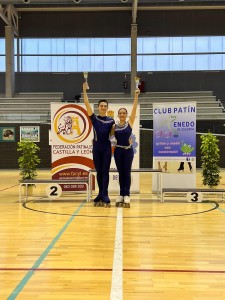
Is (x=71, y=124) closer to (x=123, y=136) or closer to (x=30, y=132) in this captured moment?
(x=123, y=136)

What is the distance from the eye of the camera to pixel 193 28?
27.5 meters

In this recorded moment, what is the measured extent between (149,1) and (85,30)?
5.27 m

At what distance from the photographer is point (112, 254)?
14.0ft

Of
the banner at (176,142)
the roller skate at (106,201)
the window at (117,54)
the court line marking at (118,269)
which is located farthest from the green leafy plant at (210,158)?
the window at (117,54)

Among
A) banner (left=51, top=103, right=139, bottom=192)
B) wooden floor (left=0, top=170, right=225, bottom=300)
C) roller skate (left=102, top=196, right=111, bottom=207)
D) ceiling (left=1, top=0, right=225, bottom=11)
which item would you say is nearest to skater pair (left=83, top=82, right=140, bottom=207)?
roller skate (left=102, top=196, right=111, bottom=207)

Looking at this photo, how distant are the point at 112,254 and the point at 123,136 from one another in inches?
141

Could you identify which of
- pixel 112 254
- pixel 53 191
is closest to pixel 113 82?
pixel 53 191

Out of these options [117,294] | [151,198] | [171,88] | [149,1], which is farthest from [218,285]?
[171,88]

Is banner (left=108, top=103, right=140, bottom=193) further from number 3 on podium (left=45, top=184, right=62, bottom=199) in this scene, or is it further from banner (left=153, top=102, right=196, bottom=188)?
number 3 on podium (left=45, top=184, right=62, bottom=199)

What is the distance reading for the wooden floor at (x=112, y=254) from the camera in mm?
3158

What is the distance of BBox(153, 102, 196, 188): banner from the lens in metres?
10.3

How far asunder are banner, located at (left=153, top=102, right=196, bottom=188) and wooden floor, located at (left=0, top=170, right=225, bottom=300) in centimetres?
279

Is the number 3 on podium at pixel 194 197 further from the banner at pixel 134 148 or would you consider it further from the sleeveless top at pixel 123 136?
the sleeveless top at pixel 123 136

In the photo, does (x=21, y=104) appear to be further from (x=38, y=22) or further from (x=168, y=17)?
(x=168, y=17)
